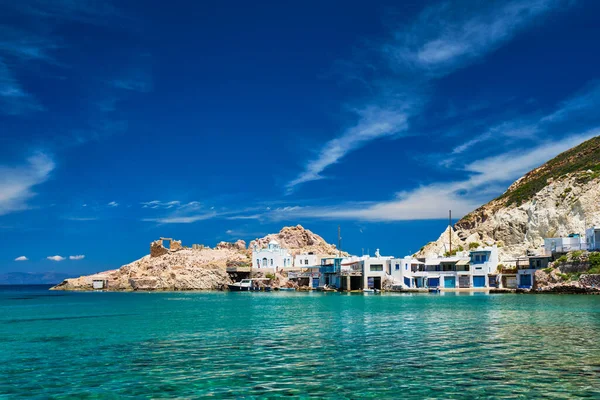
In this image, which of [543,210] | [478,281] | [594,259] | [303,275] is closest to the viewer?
[594,259]

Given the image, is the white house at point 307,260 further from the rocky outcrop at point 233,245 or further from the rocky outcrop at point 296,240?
the rocky outcrop at point 233,245

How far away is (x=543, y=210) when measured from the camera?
10156 centimetres

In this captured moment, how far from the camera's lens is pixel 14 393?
655 inches

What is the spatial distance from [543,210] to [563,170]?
28.0 m

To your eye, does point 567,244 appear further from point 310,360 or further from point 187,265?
point 187,265

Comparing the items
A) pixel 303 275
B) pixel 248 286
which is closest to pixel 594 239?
pixel 303 275

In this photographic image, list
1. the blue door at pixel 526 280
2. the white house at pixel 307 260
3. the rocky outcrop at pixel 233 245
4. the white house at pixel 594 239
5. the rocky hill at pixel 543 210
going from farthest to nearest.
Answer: the rocky outcrop at pixel 233 245, the white house at pixel 307 260, the rocky hill at pixel 543 210, the blue door at pixel 526 280, the white house at pixel 594 239

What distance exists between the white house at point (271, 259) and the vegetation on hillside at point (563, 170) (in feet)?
190

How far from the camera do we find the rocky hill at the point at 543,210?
94.6 metres

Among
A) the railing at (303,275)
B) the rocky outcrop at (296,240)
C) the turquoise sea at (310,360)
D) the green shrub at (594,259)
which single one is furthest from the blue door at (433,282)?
the turquoise sea at (310,360)

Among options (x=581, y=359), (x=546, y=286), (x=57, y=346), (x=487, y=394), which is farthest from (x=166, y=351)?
(x=546, y=286)

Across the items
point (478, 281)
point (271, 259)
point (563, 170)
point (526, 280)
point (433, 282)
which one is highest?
point (563, 170)

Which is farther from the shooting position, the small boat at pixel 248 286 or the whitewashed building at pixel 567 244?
the small boat at pixel 248 286

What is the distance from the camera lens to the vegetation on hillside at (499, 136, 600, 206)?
348 ft
